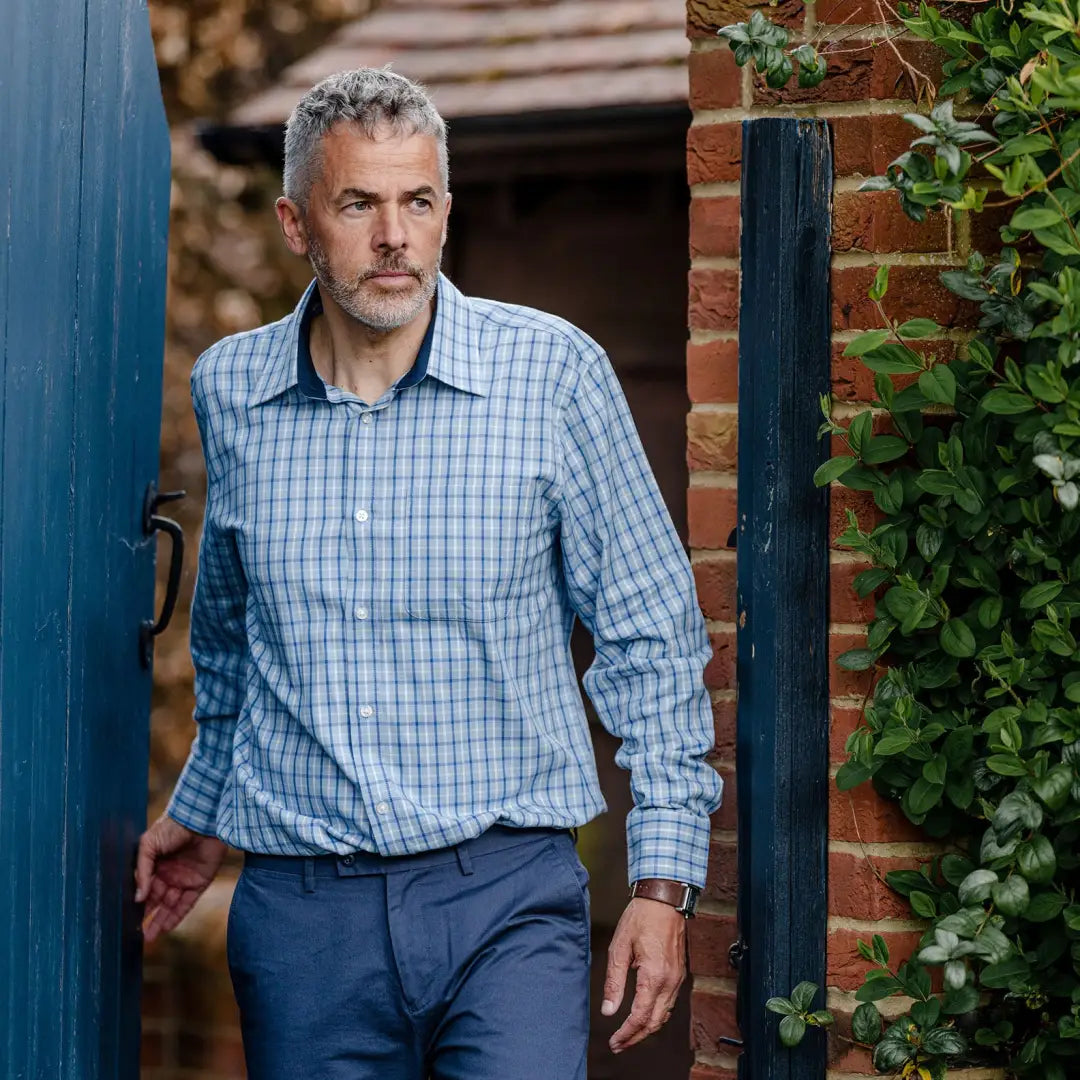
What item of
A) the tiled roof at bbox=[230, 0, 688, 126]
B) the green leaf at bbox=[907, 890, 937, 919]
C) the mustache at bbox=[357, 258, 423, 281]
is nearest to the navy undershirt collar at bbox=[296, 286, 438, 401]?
the mustache at bbox=[357, 258, 423, 281]

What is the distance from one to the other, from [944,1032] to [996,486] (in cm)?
71

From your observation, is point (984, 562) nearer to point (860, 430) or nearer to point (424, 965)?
point (860, 430)

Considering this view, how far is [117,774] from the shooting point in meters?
2.74

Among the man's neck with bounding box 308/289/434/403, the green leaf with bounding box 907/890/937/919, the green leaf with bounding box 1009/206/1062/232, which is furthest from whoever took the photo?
the man's neck with bounding box 308/289/434/403

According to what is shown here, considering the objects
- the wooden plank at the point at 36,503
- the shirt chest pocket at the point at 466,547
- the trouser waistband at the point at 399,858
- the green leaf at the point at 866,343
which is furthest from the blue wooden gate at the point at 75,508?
the green leaf at the point at 866,343

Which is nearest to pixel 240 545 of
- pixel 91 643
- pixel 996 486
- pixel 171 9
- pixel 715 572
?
pixel 91 643

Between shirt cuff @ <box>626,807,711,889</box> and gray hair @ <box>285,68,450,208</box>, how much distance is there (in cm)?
99

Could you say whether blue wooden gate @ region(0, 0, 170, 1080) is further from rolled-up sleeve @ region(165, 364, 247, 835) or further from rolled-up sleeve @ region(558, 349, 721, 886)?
rolled-up sleeve @ region(558, 349, 721, 886)

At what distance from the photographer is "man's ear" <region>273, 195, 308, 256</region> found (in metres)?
2.47

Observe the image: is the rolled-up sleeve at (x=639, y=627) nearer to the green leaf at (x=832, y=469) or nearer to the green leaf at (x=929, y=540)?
the green leaf at (x=832, y=469)

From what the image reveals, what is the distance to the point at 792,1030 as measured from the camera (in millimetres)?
2209

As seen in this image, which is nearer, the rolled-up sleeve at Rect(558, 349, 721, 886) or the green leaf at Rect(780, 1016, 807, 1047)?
the green leaf at Rect(780, 1016, 807, 1047)

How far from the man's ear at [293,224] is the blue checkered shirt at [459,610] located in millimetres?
156

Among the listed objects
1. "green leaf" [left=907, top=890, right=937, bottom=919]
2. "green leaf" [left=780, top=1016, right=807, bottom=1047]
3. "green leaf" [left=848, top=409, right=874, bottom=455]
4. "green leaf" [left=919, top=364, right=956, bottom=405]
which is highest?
"green leaf" [left=919, top=364, right=956, bottom=405]
